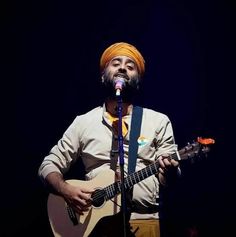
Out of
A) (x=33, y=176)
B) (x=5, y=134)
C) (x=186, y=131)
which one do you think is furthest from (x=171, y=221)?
(x=5, y=134)

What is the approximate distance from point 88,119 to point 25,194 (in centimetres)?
→ 91

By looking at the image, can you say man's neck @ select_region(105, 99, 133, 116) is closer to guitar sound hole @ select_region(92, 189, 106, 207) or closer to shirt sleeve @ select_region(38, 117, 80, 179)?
shirt sleeve @ select_region(38, 117, 80, 179)

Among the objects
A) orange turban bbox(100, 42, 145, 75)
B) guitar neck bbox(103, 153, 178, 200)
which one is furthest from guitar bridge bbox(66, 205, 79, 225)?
orange turban bbox(100, 42, 145, 75)

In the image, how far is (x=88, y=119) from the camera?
290 cm

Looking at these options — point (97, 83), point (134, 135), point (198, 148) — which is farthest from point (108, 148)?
point (97, 83)

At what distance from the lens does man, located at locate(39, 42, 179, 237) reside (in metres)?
2.45

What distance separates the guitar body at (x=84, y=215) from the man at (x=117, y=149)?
34 mm

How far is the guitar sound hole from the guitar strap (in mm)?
246

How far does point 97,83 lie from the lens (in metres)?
3.40

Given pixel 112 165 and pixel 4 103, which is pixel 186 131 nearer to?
pixel 112 165

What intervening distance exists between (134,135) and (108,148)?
0.22m

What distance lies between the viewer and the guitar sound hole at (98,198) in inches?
95.0

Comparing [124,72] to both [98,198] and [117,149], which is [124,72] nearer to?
[117,149]

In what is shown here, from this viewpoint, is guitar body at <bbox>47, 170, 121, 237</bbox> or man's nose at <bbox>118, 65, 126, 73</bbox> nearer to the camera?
guitar body at <bbox>47, 170, 121, 237</bbox>
